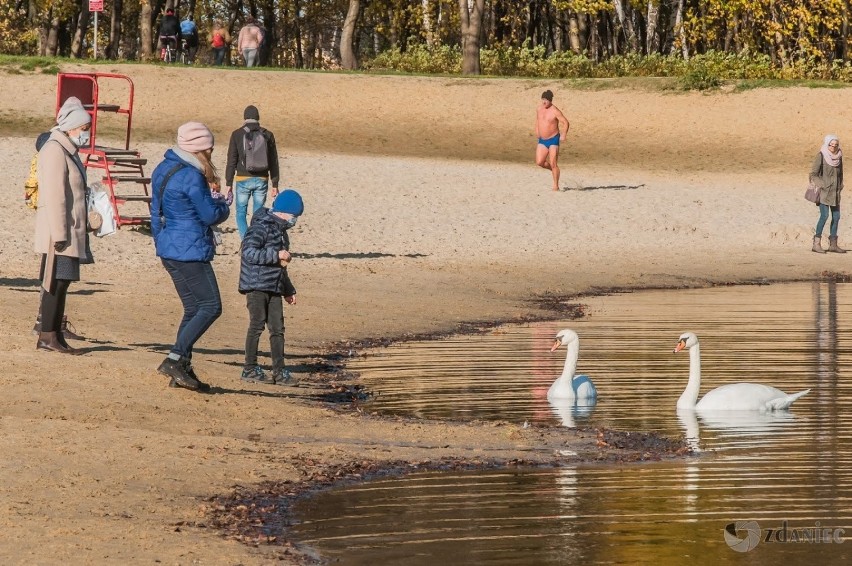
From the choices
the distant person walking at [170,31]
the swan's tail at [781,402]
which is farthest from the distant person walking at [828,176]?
the distant person walking at [170,31]

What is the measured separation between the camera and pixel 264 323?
1295 centimetres

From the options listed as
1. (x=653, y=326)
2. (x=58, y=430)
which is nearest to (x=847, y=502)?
(x=58, y=430)

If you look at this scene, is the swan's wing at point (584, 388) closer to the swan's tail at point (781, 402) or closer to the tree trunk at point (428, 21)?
the swan's tail at point (781, 402)

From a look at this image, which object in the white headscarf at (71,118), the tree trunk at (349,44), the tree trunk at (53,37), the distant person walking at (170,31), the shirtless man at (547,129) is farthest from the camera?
the tree trunk at (53,37)

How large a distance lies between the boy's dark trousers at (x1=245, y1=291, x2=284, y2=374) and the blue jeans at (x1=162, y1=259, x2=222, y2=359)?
4.06 ft

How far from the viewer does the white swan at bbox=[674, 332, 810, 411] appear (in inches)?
464

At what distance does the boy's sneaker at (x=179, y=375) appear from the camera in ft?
38.2

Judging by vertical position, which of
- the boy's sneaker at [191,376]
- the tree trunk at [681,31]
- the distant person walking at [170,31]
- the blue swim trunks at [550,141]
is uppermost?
the tree trunk at [681,31]

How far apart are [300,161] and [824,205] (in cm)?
1229

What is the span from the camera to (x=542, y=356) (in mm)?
15078

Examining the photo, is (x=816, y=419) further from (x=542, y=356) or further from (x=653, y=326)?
(x=653, y=326)

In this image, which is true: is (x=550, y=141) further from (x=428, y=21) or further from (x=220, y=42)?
(x=428, y=21)

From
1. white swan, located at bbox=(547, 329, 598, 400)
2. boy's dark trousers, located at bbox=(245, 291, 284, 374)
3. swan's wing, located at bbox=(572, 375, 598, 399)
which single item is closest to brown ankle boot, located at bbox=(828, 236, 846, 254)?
white swan, located at bbox=(547, 329, 598, 400)

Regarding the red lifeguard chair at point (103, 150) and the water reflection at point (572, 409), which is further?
the red lifeguard chair at point (103, 150)
